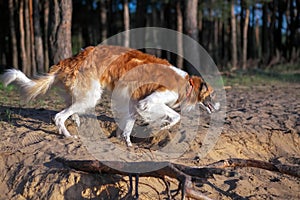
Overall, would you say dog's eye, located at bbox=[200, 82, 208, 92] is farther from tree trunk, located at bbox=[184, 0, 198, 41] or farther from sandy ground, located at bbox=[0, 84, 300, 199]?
tree trunk, located at bbox=[184, 0, 198, 41]

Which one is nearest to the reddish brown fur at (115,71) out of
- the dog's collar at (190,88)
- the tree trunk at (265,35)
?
the dog's collar at (190,88)

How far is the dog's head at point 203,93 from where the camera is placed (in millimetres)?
7090

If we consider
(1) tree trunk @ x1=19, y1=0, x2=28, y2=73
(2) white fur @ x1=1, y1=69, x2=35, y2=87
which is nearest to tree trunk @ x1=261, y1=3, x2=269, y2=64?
(1) tree trunk @ x1=19, y1=0, x2=28, y2=73

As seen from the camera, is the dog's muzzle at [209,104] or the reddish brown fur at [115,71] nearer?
the reddish brown fur at [115,71]

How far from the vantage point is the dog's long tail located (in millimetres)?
6400

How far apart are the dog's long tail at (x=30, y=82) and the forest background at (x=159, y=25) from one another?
4.26 meters

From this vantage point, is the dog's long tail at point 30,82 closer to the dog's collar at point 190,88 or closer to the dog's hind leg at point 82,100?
the dog's hind leg at point 82,100

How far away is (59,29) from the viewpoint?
10.5 meters

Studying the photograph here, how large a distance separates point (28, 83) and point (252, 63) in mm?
17402

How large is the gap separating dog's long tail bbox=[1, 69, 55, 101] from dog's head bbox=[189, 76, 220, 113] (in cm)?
240

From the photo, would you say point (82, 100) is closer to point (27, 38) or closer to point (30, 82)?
point (30, 82)

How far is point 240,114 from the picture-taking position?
7867 millimetres

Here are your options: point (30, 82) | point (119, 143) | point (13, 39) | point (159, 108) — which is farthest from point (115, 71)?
point (13, 39)

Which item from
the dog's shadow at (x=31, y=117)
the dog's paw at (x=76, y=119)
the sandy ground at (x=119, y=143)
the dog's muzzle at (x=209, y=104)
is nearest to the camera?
the sandy ground at (x=119, y=143)
